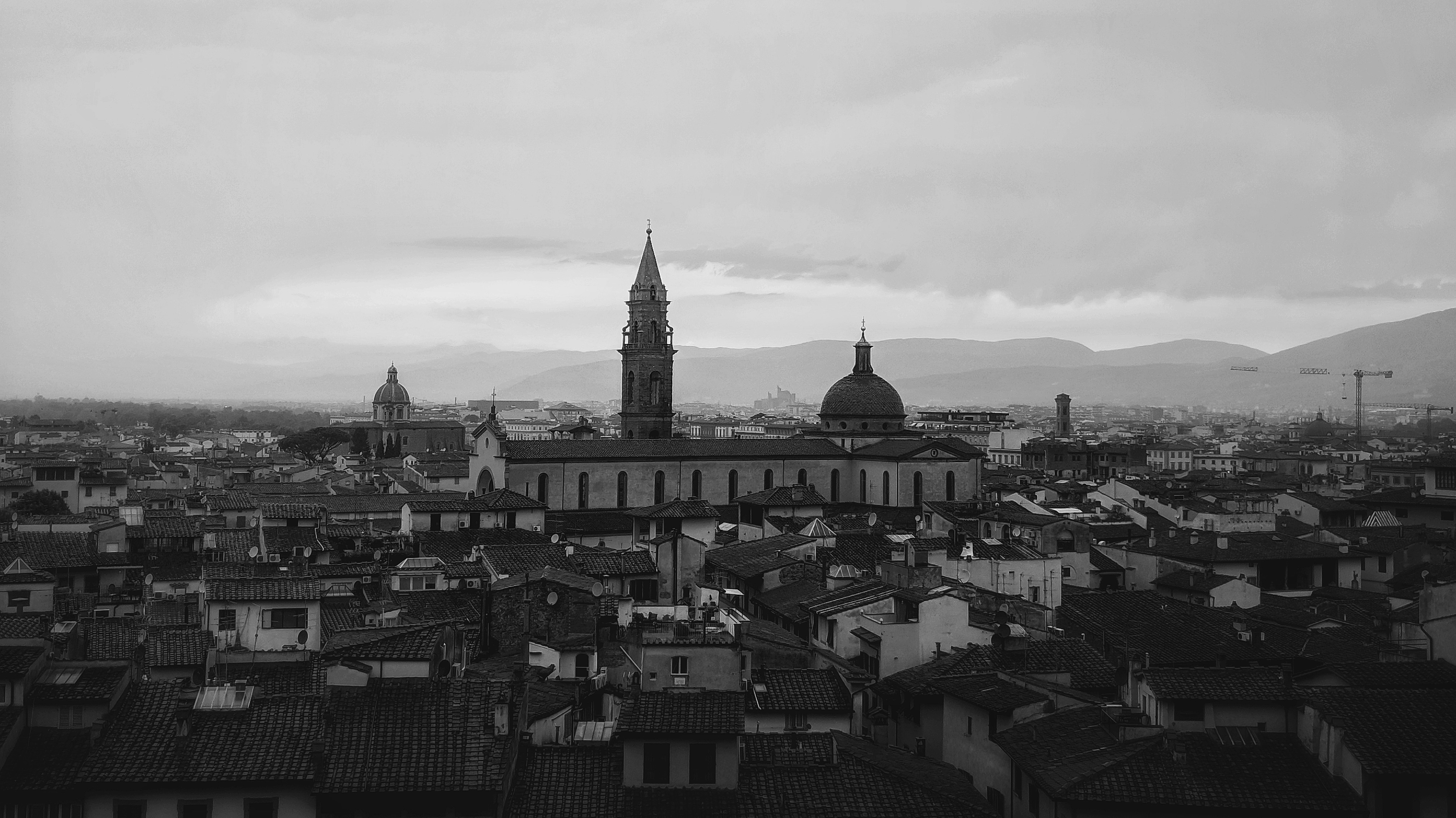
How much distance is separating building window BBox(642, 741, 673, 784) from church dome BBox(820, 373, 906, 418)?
5824 cm

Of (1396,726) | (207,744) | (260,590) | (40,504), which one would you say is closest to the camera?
(207,744)

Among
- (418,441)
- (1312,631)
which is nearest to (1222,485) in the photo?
(1312,631)

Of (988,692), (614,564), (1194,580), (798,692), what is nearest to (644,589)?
(614,564)

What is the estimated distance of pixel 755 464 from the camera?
70.0m

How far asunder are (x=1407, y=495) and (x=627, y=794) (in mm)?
61338

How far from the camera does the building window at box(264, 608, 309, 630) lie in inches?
1078

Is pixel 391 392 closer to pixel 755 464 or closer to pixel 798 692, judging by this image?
pixel 755 464

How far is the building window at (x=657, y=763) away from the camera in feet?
63.5

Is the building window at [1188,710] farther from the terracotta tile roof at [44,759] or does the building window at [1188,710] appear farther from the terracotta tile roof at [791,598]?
the terracotta tile roof at [44,759]

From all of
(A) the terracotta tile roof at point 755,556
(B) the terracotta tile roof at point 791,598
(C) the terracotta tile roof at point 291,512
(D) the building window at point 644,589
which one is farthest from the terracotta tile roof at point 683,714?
(C) the terracotta tile roof at point 291,512

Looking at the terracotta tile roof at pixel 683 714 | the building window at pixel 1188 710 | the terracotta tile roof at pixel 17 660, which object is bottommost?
the building window at pixel 1188 710

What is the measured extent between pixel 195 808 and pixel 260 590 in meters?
10.1

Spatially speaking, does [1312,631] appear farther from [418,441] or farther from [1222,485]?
[418,441]

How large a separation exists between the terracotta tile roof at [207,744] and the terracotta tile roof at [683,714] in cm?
432
